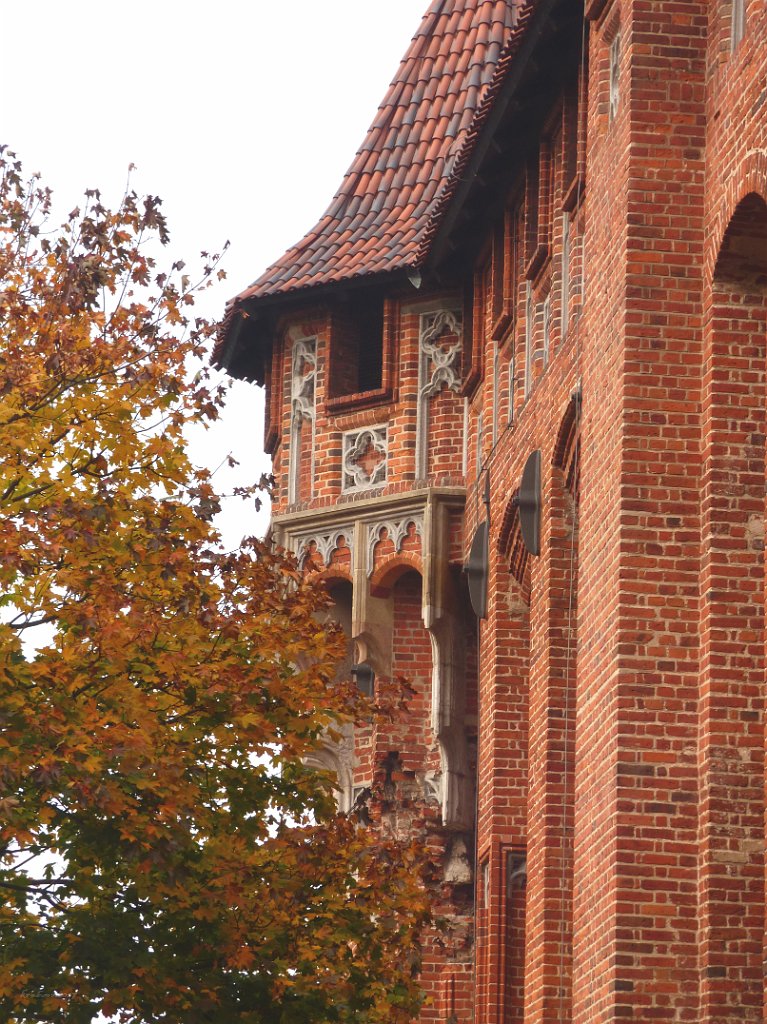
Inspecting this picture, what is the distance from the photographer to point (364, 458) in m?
23.7

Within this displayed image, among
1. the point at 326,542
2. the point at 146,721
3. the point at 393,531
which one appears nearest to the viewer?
the point at 146,721

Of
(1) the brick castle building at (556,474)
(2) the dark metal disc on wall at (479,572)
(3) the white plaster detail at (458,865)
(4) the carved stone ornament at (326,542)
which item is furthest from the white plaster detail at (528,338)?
(3) the white plaster detail at (458,865)

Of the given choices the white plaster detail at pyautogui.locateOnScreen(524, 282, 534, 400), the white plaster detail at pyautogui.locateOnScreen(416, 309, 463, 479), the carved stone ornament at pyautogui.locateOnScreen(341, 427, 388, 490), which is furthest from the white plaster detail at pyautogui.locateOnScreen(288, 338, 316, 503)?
the white plaster detail at pyautogui.locateOnScreen(524, 282, 534, 400)

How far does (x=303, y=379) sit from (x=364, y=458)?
1.37 m

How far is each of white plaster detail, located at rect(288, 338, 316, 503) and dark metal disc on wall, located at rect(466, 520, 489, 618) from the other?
9.63ft

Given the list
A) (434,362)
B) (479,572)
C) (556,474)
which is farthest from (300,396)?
(556,474)

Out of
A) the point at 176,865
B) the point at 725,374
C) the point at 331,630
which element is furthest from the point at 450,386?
the point at 176,865

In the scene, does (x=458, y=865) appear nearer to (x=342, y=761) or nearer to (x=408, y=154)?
(x=342, y=761)

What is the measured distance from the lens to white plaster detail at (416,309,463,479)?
23234mm

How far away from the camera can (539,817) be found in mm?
18438

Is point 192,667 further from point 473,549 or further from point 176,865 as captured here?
point 473,549

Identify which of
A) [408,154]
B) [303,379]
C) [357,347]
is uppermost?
[408,154]

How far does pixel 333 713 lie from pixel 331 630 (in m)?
1.02

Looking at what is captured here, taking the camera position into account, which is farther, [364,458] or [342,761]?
[342,761]
